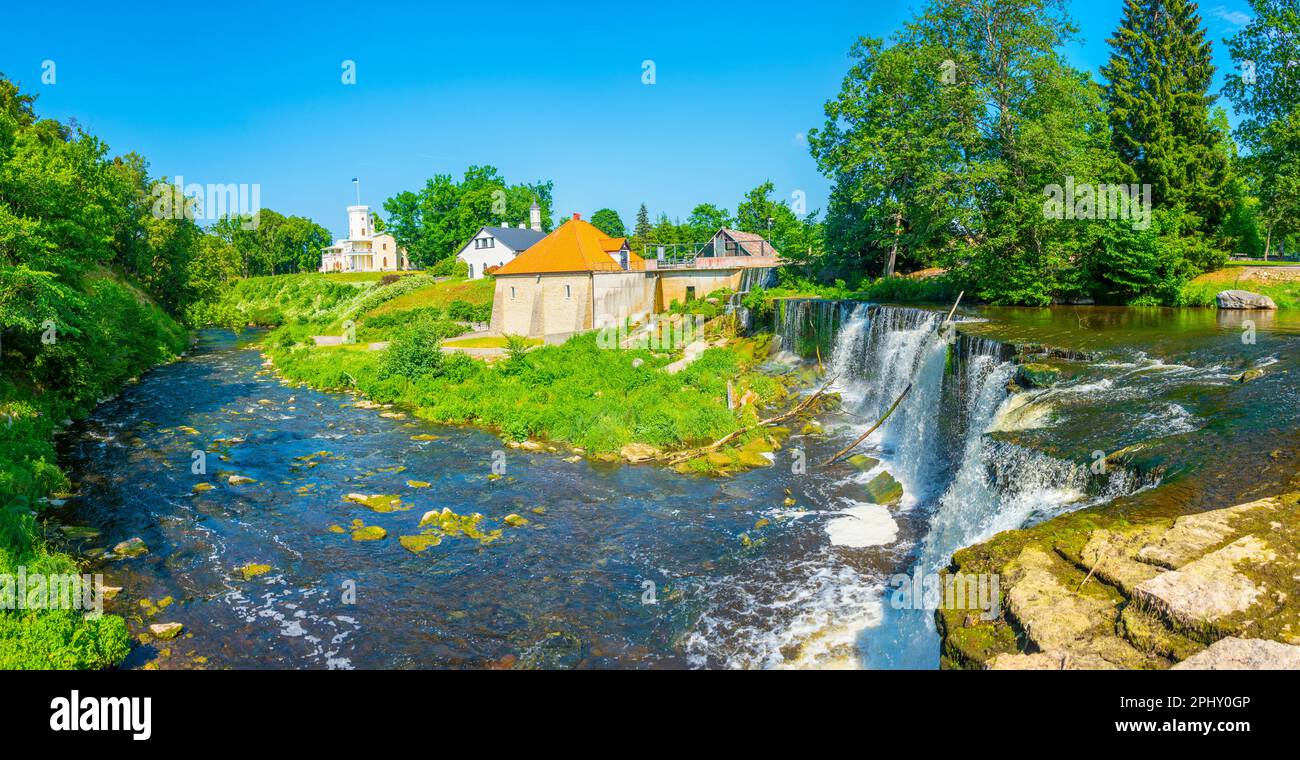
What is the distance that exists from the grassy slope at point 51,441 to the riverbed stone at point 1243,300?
3464cm

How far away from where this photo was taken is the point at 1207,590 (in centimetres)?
799

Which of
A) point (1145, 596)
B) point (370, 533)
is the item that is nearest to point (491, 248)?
point (370, 533)

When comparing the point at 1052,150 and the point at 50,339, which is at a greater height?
the point at 1052,150

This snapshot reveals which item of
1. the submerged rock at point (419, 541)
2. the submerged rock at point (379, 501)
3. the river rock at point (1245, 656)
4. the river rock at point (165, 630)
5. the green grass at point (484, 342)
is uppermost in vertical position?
the green grass at point (484, 342)

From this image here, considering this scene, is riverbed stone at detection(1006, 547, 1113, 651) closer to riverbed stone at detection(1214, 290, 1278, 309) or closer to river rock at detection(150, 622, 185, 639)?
river rock at detection(150, 622, 185, 639)

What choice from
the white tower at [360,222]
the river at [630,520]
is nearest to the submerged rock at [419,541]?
the river at [630,520]

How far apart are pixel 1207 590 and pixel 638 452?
15.7 m

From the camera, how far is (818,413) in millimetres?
25891

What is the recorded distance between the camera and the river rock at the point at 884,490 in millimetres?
17531

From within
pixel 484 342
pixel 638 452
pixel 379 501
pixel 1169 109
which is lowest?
pixel 379 501

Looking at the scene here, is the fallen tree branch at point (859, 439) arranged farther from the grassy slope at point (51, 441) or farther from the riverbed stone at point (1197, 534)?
the grassy slope at point (51, 441)

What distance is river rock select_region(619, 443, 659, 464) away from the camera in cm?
2195

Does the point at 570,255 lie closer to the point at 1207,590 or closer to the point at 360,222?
the point at 1207,590

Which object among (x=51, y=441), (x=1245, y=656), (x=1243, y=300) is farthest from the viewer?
A: (x=1243, y=300)
